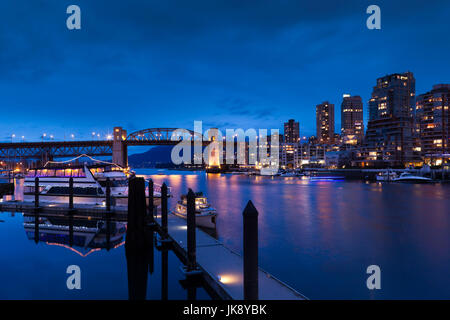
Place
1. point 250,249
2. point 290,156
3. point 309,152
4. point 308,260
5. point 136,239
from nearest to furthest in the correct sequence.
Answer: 1. point 250,249
2. point 136,239
3. point 308,260
4. point 309,152
5. point 290,156

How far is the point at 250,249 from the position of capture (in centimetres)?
779

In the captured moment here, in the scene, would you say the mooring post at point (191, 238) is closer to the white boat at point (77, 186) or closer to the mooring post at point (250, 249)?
the mooring post at point (250, 249)

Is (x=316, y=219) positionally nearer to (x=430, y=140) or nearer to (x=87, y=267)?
(x=87, y=267)

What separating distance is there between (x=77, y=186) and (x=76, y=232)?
10662 millimetres

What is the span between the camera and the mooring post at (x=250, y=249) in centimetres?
775

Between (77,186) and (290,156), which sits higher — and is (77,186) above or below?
below

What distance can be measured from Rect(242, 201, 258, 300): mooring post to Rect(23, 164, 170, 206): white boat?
86.8 feet

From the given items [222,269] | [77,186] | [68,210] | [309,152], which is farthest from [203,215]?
[309,152]

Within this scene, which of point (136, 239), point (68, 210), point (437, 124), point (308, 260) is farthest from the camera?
point (437, 124)

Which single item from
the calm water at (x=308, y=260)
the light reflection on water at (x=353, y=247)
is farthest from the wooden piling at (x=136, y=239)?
the light reflection on water at (x=353, y=247)

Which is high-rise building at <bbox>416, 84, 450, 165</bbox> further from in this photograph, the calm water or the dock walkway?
the dock walkway

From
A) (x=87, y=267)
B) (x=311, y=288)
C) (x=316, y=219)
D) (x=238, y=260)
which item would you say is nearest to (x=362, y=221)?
(x=316, y=219)

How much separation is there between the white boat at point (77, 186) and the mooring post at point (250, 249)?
26467 mm

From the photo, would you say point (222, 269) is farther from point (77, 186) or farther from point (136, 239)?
point (77, 186)
